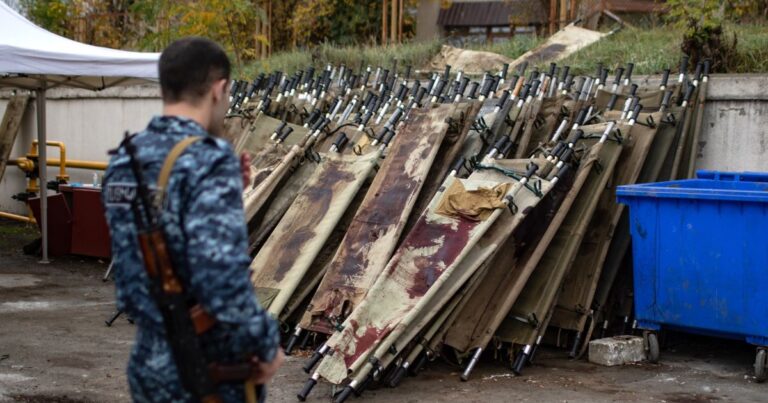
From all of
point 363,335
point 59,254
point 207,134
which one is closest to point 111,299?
point 59,254

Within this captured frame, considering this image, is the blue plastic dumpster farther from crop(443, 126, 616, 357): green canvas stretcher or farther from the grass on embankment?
the grass on embankment

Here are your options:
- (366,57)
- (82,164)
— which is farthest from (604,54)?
(82,164)

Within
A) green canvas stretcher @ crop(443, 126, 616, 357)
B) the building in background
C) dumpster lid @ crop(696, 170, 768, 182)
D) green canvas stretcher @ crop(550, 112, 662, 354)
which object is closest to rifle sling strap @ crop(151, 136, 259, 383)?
green canvas stretcher @ crop(443, 126, 616, 357)

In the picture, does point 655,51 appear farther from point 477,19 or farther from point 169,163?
point 477,19

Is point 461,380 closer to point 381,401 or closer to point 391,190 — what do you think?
point 381,401

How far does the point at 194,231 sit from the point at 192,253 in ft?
0.20

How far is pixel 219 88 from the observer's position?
313cm

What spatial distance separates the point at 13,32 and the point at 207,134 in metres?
7.88

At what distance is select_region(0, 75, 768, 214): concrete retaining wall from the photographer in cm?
793

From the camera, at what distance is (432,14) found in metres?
17.1

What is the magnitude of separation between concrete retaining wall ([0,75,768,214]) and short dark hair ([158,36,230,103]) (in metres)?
5.84

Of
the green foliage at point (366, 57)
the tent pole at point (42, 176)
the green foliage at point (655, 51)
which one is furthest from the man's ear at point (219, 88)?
the tent pole at point (42, 176)

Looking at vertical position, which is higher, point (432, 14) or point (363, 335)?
point (432, 14)

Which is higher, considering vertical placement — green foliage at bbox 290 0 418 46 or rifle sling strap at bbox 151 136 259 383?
green foliage at bbox 290 0 418 46
